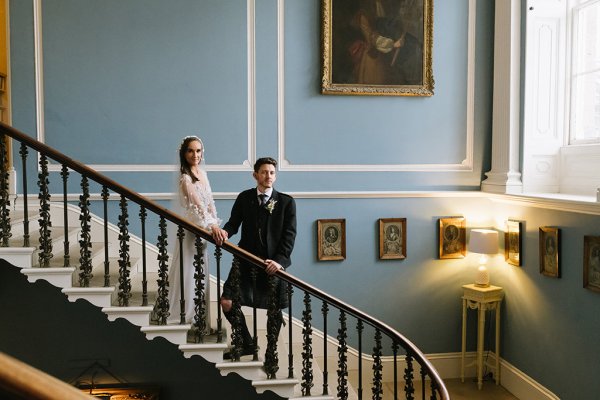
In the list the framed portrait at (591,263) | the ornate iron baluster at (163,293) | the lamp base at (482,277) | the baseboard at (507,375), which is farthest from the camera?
the lamp base at (482,277)

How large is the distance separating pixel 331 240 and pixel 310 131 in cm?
134

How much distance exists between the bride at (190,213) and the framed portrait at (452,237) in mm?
3450

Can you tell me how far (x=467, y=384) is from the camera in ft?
22.1

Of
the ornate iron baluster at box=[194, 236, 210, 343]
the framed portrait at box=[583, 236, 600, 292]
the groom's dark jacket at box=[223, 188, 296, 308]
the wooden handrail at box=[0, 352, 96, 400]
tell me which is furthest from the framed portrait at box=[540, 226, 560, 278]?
the wooden handrail at box=[0, 352, 96, 400]

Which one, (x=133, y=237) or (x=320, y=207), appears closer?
(x=133, y=237)

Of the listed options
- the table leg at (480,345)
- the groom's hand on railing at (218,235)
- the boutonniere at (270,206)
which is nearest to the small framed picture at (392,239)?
the table leg at (480,345)

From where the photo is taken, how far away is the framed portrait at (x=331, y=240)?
6582 mm

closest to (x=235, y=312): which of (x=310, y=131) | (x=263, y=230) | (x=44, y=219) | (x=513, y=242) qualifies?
(x=263, y=230)

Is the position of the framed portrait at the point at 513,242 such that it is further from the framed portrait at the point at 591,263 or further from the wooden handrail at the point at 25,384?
the wooden handrail at the point at 25,384

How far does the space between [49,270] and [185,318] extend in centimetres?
110

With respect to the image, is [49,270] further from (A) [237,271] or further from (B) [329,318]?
(B) [329,318]

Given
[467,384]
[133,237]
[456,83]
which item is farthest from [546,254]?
[133,237]

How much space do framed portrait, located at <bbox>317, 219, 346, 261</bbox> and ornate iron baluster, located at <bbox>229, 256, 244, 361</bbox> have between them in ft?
7.59

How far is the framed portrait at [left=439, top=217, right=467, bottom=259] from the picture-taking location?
6.86 metres
